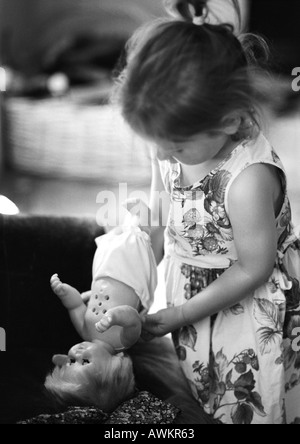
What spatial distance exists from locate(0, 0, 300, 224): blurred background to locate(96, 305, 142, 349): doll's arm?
202mm

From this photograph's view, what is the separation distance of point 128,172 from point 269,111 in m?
0.29

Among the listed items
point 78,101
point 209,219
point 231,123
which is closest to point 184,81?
point 231,123

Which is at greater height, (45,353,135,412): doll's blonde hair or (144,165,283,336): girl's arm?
(144,165,283,336): girl's arm

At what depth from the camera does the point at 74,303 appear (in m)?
0.79

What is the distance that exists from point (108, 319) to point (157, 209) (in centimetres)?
20

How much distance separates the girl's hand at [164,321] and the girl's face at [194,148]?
0.20m

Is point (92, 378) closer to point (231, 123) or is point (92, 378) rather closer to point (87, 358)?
point (87, 358)

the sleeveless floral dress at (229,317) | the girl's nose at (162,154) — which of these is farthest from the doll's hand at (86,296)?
the girl's nose at (162,154)

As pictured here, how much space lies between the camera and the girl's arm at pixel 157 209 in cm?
83

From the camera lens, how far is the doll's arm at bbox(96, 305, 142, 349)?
0.71m

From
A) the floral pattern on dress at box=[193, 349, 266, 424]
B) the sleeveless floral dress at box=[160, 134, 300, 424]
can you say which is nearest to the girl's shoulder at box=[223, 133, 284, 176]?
the sleeveless floral dress at box=[160, 134, 300, 424]

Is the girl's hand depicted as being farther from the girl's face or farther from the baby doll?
the girl's face

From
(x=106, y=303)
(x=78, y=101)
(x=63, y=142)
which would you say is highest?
(x=78, y=101)

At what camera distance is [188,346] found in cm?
82
